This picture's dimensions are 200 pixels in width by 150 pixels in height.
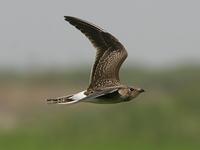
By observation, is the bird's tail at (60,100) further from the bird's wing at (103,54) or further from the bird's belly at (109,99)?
the bird's wing at (103,54)

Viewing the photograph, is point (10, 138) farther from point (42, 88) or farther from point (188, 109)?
point (42, 88)

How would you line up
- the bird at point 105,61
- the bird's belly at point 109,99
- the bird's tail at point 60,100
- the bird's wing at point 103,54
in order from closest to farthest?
the bird's belly at point 109,99 < the bird's tail at point 60,100 < the bird at point 105,61 < the bird's wing at point 103,54

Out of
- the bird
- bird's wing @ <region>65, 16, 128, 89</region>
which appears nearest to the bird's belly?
the bird

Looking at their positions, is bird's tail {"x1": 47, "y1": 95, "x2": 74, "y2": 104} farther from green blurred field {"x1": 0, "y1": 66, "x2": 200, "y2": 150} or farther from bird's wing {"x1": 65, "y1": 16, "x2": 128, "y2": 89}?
green blurred field {"x1": 0, "y1": 66, "x2": 200, "y2": 150}

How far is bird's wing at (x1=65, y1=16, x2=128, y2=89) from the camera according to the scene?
39.5 feet

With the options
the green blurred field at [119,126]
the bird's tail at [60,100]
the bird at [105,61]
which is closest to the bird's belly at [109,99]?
the bird at [105,61]

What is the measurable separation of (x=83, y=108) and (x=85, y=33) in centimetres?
1321

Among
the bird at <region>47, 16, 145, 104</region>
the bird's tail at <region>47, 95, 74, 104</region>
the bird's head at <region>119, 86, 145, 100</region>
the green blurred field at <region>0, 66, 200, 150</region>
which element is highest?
the bird at <region>47, 16, 145, 104</region>

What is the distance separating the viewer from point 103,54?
40.3ft

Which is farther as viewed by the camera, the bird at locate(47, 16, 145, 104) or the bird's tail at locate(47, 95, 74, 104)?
the bird at locate(47, 16, 145, 104)

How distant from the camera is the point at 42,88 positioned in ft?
113

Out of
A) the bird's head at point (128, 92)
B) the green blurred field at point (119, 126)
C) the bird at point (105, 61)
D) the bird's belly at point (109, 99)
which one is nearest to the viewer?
the bird's belly at point (109, 99)

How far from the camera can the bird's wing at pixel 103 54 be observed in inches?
475

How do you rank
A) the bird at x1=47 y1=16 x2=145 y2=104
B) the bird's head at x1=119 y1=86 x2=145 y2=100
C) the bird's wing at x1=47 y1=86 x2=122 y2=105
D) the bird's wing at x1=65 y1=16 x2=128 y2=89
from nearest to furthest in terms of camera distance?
the bird's wing at x1=47 y1=86 x2=122 y2=105, the bird's head at x1=119 y1=86 x2=145 y2=100, the bird at x1=47 y1=16 x2=145 y2=104, the bird's wing at x1=65 y1=16 x2=128 y2=89
